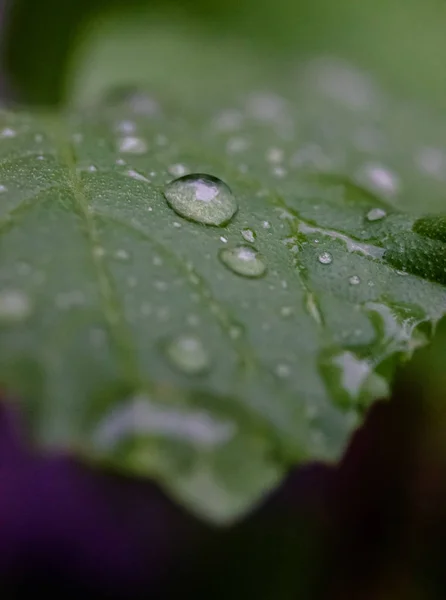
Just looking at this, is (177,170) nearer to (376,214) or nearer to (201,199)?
(201,199)

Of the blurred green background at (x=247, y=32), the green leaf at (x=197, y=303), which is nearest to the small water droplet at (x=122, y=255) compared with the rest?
the green leaf at (x=197, y=303)

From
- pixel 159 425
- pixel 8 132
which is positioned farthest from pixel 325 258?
pixel 8 132

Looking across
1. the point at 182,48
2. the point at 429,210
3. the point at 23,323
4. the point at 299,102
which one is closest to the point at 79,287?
the point at 23,323

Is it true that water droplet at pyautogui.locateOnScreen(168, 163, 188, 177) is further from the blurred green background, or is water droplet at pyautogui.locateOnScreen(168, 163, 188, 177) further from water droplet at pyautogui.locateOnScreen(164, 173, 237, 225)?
the blurred green background

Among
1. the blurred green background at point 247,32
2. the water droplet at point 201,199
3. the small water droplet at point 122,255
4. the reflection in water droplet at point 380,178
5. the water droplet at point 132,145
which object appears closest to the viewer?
the small water droplet at point 122,255

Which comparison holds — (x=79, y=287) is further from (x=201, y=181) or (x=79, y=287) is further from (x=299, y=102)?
(x=299, y=102)

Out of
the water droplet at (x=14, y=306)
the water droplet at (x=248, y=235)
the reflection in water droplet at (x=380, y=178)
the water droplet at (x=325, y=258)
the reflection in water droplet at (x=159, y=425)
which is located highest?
the water droplet at (x=325, y=258)

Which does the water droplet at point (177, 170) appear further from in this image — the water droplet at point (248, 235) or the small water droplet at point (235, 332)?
the small water droplet at point (235, 332)

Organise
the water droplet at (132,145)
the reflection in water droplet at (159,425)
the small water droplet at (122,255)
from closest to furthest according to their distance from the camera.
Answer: the reflection in water droplet at (159,425) → the small water droplet at (122,255) → the water droplet at (132,145)
